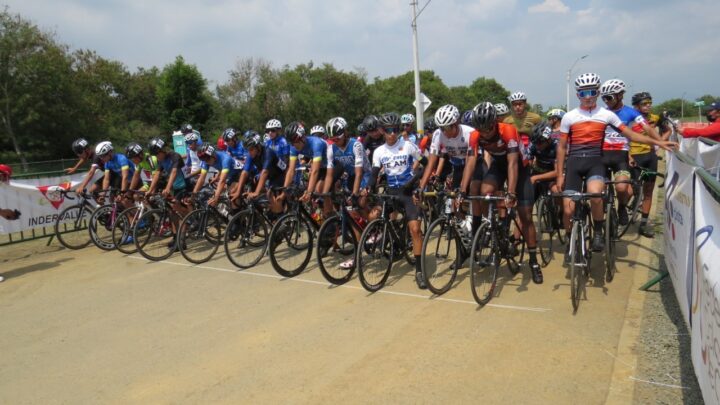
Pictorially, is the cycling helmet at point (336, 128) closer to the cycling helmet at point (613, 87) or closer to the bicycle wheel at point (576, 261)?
the bicycle wheel at point (576, 261)

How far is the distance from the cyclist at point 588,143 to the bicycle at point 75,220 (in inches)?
332

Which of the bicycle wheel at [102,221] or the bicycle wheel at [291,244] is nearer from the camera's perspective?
the bicycle wheel at [291,244]

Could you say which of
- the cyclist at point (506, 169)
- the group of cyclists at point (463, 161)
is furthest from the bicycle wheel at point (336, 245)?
the cyclist at point (506, 169)

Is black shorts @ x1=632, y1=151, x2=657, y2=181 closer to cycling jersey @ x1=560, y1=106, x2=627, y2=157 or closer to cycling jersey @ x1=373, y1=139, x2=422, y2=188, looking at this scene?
cycling jersey @ x1=560, y1=106, x2=627, y2=157

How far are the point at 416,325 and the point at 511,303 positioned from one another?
1099 mm

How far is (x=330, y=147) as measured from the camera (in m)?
6.61

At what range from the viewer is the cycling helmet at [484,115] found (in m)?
4.91

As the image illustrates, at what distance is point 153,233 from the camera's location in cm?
799

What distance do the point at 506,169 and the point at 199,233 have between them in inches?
185

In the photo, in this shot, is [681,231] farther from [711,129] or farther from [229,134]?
[229,134]

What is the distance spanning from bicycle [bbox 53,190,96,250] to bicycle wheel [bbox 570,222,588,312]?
8.43m

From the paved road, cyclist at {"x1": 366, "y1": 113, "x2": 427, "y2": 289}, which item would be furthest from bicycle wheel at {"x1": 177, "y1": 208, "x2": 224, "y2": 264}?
cyclist at {"x1": 366, "y1": 113, "x2": 427, "y2": 289}

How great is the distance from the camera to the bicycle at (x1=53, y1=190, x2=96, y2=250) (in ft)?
29.1

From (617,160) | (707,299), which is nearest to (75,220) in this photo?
(617,160)
